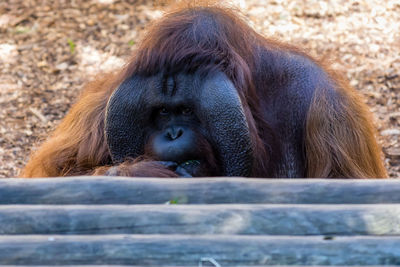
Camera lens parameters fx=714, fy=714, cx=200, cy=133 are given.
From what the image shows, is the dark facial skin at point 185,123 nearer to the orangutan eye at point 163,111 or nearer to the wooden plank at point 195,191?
the orangutan eye at point 163,111

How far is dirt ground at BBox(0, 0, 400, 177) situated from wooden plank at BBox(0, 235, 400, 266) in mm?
3067

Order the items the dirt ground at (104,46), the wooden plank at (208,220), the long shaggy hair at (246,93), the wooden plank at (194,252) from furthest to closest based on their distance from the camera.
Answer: the dirt ground at (104,46), the long shaggy hair at (246,93), the wooden plank at (208,220), the wooden plank at (194,252)

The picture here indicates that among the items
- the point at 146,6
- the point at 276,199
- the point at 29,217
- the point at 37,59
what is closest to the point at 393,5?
the point at 146,6

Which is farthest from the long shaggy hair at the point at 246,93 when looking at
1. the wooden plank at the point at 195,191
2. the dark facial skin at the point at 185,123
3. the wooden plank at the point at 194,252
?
the wooden plank at the point at 194,252

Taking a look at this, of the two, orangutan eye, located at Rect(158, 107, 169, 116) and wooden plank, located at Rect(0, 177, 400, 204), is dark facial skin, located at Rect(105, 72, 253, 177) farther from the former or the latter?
wooden plank, located at Rect(0, 177, 400, 204)

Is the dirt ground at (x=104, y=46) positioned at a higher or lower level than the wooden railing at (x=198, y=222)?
lower

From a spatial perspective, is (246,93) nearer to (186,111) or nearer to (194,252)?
(186,111)

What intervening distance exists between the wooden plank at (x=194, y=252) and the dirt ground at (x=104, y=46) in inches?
121


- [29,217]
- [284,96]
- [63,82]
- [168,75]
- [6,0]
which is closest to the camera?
[29,217]

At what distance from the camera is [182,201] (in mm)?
2080

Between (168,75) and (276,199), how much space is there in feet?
3.73

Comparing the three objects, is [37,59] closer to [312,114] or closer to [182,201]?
[312,114]

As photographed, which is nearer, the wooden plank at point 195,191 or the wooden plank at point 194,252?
the wooden plank at point 194,252

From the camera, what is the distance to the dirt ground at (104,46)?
518 centimetres
